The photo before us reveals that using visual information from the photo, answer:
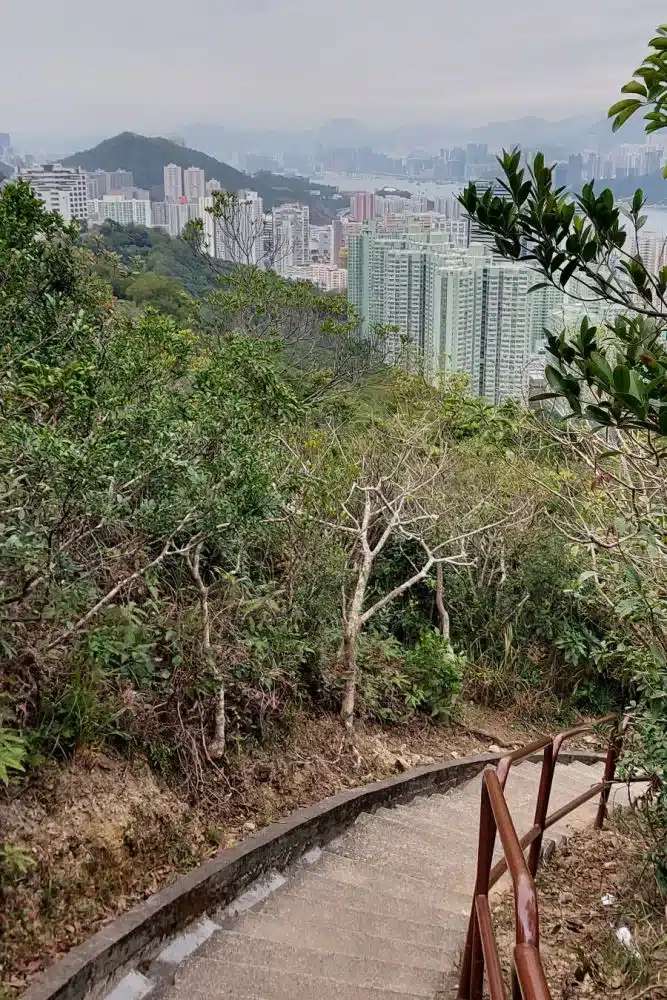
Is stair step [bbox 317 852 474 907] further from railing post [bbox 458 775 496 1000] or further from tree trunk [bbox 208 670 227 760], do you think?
railing post [bbox 458 775 496 1000]

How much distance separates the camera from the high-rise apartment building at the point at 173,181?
5898cm

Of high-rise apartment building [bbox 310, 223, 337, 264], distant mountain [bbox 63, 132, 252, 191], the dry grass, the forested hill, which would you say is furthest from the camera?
distant mountain [bbox 63, 132, 252, 191]

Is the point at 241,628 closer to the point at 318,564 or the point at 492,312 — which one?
the point at 318,564

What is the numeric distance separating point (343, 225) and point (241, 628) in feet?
149

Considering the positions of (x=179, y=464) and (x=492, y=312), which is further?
(x=492, y=312)

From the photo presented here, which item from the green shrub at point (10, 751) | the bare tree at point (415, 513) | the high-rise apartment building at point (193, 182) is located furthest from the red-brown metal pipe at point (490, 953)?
the high-rise apartment building at point (193, 182)

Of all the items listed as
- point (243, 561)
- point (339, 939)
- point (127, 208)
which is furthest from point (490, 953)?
point (127, 208)

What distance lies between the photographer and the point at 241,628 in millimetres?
5457

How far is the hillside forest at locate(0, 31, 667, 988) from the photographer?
3354 mm

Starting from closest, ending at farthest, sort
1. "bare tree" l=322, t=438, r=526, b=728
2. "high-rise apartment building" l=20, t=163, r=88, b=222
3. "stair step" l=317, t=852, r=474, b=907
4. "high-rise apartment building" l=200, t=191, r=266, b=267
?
"stair step" l=317, t=852, r=474, b=907 → "bare tree" l=322, t=438, r=526, b=728 → "high-rise apartment building" l=200, t=191, r=266, b=267 → "high-rise apartment building" l=20, t=163, r=88, b=222

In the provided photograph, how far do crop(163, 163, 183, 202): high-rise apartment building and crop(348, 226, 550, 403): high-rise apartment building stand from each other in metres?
39.7

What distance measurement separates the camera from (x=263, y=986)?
123 inches


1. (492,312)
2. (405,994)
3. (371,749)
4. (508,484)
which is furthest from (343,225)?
(405,994)

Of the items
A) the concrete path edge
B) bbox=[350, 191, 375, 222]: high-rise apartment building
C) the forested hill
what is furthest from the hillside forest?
bbox=[350, 191, 375, 222]: high-rise apartment building
